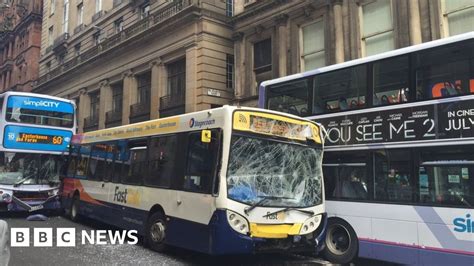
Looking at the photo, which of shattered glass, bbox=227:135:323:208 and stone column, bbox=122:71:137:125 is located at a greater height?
stone column, bbox=122:71:137:125

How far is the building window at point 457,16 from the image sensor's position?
1419cm

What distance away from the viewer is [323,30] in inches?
768

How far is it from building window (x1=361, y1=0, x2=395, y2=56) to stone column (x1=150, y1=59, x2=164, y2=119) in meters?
13.7

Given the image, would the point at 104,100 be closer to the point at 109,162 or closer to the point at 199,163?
the point at 109,162

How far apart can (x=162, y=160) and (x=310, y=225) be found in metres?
3.52

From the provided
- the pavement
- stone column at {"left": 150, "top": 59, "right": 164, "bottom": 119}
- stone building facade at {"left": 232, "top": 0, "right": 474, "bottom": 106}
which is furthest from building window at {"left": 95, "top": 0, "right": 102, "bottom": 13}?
the pavement

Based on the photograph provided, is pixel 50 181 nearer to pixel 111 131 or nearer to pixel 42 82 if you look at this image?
pixel 111 131

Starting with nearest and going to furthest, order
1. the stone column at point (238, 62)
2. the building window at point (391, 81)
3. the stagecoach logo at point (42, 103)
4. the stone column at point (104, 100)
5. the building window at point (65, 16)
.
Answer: the building window at point (391, 81) < the stagecoach logo at point (42, 103) < the stone column at point (238, 62) < the stone column at point (104, 100) < the building window at point (65, 16)

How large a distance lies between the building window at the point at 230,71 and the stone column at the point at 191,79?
7.37 ft

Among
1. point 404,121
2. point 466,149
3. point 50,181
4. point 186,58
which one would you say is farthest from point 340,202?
point 186,58

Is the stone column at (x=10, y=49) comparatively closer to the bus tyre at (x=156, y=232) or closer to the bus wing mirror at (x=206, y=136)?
the bus tyre at (x=156, y=232)

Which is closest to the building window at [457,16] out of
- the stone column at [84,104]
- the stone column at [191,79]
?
the stone column at [191,79]

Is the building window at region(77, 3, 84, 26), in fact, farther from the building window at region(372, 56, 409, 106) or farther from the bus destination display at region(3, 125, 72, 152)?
the building window at region(372, 56, 409, 106)

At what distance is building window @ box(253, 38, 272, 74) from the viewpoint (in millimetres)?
22250
